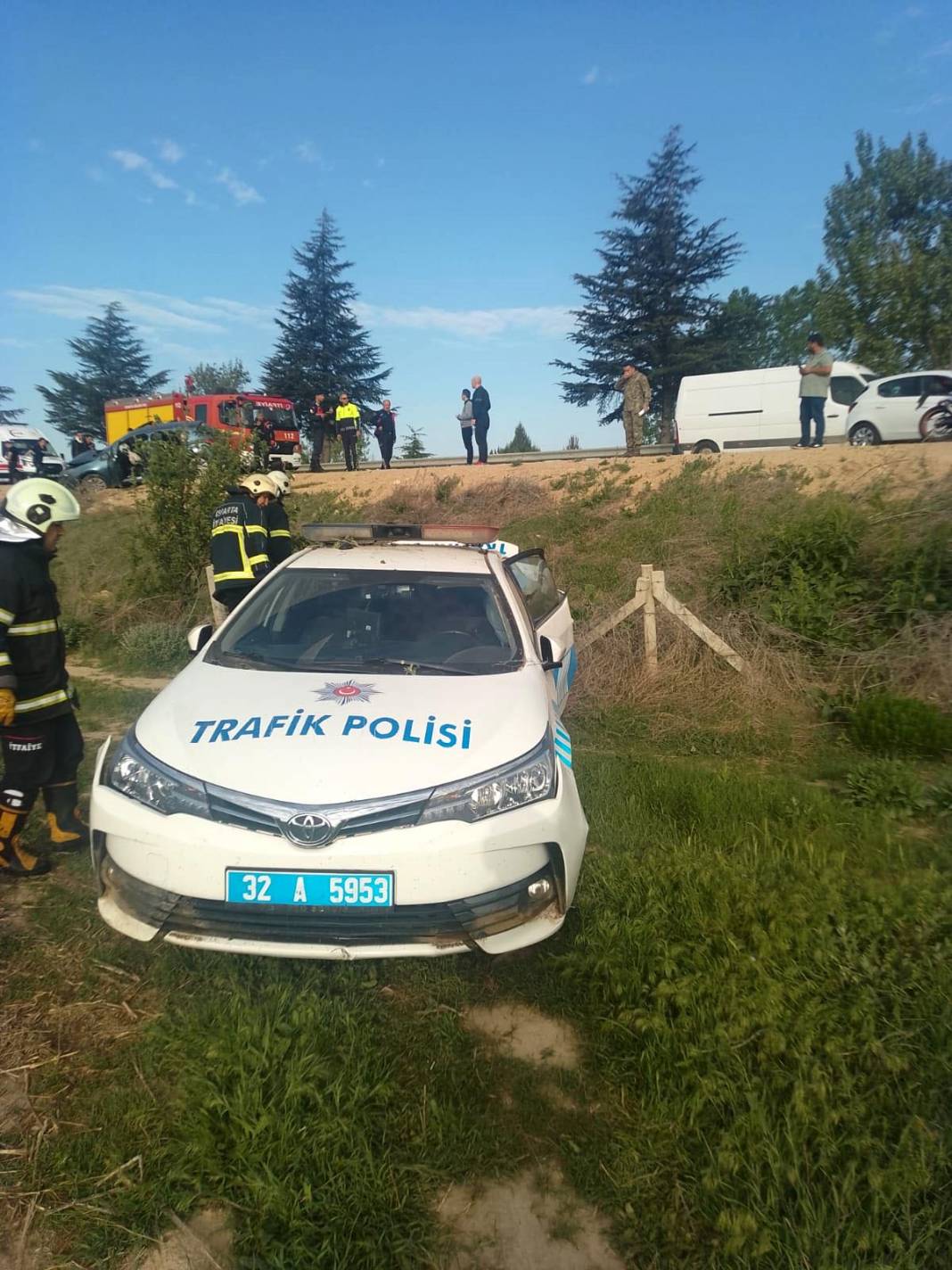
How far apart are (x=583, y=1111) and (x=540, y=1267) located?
0.51 m

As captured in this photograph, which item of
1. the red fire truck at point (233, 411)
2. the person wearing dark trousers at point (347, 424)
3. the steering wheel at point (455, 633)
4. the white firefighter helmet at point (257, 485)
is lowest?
the steering wheel at point (455, 633)

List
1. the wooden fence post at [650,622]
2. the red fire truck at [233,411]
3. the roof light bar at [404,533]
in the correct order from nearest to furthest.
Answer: the roof light bar at [404,533] → the wooden fence post at [650,622] → the red fire truck at [233,411]

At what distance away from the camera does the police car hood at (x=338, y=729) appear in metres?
2.81

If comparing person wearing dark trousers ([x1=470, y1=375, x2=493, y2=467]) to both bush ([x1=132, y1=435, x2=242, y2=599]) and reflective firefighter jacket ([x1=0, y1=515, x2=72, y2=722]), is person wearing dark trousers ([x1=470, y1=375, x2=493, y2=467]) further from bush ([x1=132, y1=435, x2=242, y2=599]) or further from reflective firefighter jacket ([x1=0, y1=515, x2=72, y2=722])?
reflective firefighter jacket ([x1=0, y1=515, x2=72, y2=722])

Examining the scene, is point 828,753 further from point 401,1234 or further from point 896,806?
point 401,1234

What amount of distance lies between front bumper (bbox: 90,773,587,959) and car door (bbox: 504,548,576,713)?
207cm

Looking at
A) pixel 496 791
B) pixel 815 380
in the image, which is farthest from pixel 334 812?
pixel 815 380

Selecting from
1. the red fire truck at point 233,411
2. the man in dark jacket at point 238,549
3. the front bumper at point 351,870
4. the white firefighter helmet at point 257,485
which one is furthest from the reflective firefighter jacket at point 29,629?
the red fire truck at point 233,411

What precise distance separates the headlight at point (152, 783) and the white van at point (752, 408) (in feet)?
56.0

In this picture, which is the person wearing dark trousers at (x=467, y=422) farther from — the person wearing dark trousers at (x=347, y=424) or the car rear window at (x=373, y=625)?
the car rear window at (x=373, y=625)

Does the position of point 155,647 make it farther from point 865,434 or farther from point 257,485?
point 865,434

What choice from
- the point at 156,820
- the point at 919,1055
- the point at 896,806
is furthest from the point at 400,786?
the point at 896,806

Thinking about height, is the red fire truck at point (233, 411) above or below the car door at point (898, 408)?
above

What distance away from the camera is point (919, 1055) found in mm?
2516
